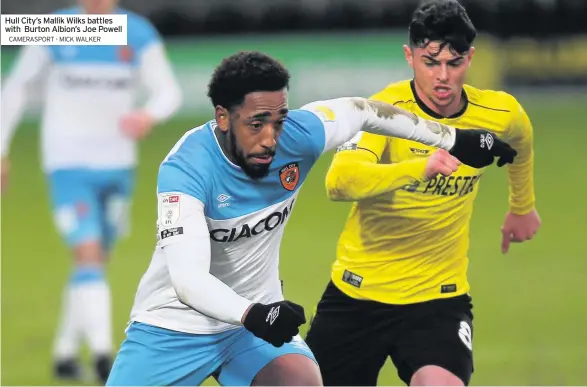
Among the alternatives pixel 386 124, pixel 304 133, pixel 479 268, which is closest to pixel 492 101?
pixel 386 124

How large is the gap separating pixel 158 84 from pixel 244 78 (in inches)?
197

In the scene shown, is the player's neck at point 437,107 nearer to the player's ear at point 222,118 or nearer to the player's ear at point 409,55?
the player's ear at point 409,55

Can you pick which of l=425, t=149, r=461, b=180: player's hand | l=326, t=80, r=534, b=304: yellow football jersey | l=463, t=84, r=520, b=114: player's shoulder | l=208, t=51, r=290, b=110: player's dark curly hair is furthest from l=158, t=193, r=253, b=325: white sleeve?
l=463, t=84, r=520, b=114: player's shoulder

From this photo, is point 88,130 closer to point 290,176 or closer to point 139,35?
point 139,35

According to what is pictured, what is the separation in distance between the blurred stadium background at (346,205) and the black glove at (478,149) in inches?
132

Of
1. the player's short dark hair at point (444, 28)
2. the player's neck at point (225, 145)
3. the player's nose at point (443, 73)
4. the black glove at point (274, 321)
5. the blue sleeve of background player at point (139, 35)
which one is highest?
the blue sleeve of background player at point (139, 35)

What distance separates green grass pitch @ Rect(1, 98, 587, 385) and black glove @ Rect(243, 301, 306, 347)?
4300mm

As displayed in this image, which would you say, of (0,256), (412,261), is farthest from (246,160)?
(0,256)

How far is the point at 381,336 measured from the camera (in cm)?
649

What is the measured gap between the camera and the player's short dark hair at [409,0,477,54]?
636 cm

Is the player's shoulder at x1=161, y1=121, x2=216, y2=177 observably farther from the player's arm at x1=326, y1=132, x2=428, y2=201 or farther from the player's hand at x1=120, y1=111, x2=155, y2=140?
the player's hand at x1=120, y1=111, x2=155, y2=140

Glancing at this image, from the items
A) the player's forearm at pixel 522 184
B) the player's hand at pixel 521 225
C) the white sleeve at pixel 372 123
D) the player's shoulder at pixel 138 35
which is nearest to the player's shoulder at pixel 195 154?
the white sleeve at pixel 372 123

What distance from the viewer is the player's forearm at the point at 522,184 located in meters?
6.84

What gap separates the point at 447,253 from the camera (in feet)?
21.5
